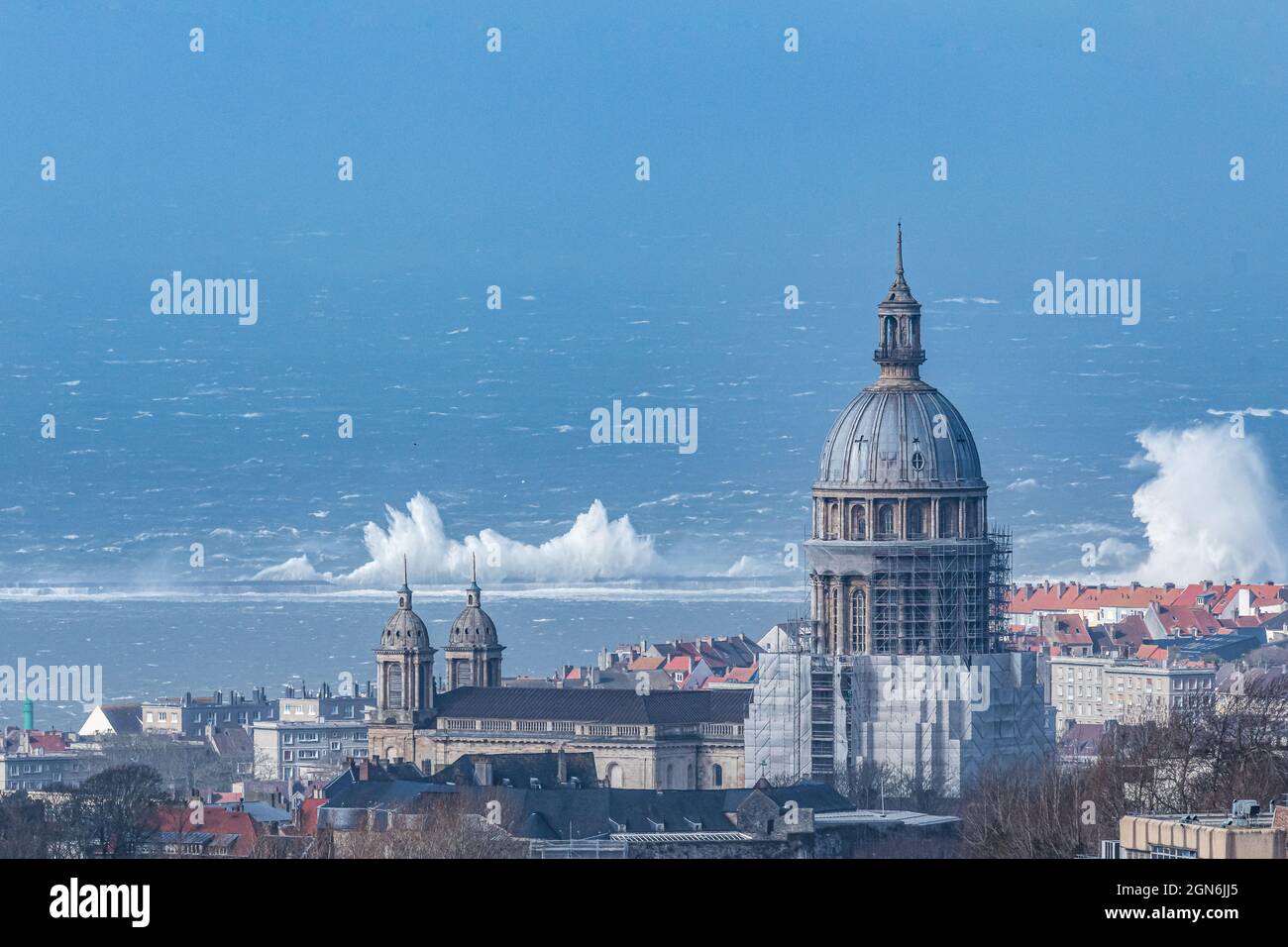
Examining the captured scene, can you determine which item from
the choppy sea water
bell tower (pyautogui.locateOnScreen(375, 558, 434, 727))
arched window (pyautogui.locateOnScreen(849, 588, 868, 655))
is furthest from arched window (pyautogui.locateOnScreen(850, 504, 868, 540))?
the choppy sea water

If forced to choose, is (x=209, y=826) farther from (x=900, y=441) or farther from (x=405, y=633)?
(x=405, y=633)

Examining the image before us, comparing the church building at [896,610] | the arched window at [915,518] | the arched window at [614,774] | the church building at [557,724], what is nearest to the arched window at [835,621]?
the church building at [896,610]

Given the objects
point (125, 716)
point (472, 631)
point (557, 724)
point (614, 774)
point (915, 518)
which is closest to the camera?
point (915, 518)

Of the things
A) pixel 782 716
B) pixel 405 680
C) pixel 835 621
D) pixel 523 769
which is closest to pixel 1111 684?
pixel 405 680
